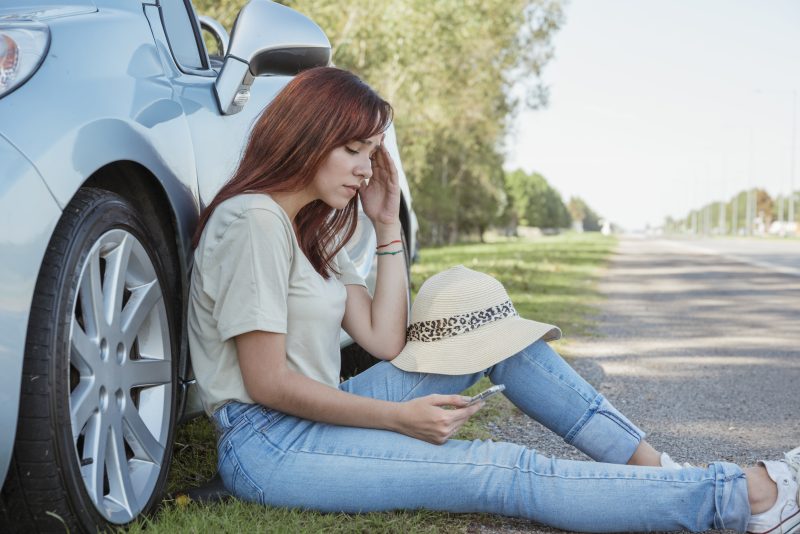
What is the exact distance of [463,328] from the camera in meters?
2.72

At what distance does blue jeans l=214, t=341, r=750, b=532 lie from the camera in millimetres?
2270

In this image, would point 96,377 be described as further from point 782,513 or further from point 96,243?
point 782,513

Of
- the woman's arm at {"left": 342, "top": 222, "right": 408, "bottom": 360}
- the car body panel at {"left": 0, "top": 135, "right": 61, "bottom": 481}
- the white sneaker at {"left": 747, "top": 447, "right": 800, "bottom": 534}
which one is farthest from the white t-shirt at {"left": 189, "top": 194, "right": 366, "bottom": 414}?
the white sneaker at {"left": 747, "top": 447, "right": 800, "bottom": 534}

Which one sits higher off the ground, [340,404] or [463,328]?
[463,328]

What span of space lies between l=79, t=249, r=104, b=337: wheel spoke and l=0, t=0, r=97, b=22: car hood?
1.96ft

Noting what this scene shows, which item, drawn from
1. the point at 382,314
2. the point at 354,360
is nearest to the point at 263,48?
the point at 382,314

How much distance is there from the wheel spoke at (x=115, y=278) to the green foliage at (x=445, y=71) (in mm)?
12175

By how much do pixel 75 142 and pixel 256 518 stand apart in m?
1.04

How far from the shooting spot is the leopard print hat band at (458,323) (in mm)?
2725

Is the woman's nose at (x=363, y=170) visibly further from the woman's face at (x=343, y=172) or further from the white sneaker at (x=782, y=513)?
the white sneaker at (x=782, y=513)

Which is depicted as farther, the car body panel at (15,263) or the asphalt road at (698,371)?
the asphalt road at (698,371)

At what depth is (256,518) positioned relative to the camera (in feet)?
7.66

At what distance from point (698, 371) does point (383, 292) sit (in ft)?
10.7

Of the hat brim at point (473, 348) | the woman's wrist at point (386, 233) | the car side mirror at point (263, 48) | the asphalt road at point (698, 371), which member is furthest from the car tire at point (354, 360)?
the hat brim at point (473, 348)
